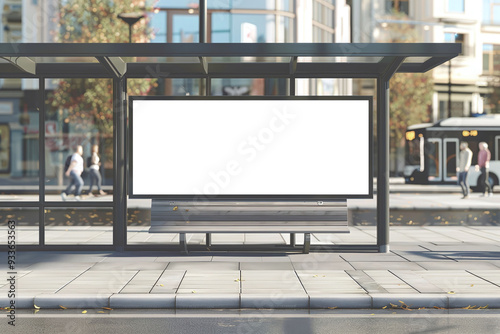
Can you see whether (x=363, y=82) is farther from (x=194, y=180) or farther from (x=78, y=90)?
(x=194, y=180)

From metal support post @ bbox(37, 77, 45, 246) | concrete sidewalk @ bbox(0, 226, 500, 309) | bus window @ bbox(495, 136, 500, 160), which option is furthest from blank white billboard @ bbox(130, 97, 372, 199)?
bus window @ bbox(495, 136, 500, 160)

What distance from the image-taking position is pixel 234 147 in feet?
30.6

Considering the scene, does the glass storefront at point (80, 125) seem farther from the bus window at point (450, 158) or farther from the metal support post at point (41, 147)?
the metal support post at point (41, 147)

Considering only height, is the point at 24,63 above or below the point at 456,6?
below

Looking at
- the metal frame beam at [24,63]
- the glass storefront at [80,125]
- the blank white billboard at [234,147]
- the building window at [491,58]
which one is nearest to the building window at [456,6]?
the building window at [491,58]

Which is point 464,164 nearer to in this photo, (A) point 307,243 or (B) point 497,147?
(B) point 497,147

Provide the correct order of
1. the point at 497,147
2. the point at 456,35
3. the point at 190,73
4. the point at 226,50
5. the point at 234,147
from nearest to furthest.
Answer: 1. the point at 226,50
2. the point at 234,147
3. the point at 190,73
4. the point at 497,147
5. the point at 456,35

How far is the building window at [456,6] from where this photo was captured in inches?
1715

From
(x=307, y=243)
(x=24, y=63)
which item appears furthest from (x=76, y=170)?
(x=307, y=243)

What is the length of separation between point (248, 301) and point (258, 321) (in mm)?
506

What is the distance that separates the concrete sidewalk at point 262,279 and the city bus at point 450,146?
16236 millimetres

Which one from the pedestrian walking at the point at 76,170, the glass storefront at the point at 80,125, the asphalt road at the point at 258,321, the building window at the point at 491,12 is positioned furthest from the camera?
the building window at the point at 491,12

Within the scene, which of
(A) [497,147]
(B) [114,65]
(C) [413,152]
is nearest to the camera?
(B) [114,65]

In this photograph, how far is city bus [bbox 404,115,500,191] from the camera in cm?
2555
